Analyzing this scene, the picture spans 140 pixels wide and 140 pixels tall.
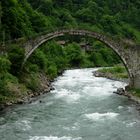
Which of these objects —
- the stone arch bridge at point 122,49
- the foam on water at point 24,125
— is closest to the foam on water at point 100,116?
the foam on water at point 24,125

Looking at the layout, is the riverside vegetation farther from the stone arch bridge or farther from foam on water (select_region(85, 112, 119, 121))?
foam on water (select_region(85, 112, 119, 121))

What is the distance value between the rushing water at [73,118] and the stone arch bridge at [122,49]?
3.63 m

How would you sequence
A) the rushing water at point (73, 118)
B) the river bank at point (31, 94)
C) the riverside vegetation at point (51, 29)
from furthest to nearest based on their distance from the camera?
1. the riverside vegetation at point (51, 29)
2. the river bank at point (31, 94)
3. the rushing water at point (73, 118)

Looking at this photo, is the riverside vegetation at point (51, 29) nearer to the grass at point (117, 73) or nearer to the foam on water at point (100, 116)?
the grass at point (117, 73)

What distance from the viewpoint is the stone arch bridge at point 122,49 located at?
5425 centimetres

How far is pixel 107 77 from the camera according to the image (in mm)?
75875

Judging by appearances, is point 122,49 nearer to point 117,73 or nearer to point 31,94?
point 31,94

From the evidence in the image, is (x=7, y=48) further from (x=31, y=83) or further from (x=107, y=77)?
(x=107, y=77)

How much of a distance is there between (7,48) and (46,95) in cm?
710

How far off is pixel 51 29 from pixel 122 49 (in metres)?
11.9

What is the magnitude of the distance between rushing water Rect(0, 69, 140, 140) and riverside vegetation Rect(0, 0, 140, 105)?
362cm

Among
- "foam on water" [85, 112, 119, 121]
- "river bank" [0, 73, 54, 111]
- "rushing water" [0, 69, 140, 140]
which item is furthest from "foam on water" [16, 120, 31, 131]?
"foam on water" [85, 112, 119, 121]

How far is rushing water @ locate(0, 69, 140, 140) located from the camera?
1372 inches

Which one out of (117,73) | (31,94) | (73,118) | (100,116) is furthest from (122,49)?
(117,73)
